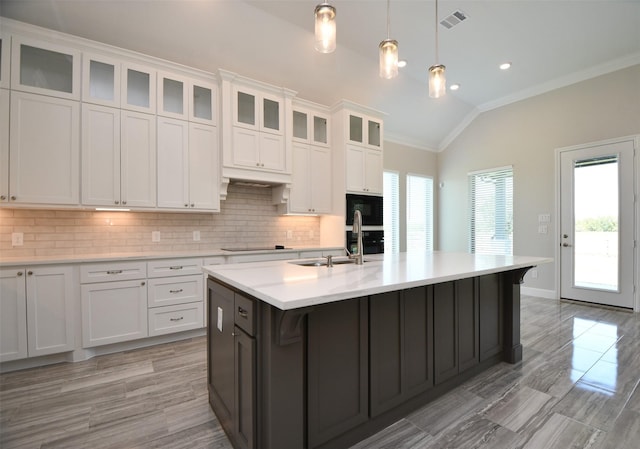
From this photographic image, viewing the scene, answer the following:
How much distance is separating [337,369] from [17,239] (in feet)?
10.6

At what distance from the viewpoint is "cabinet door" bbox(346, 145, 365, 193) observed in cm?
442

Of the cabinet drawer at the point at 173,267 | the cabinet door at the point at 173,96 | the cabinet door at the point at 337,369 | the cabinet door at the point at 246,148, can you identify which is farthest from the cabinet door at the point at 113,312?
the cabinet door at the point at 337,369

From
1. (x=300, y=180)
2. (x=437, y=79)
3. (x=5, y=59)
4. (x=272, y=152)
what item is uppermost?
(x=5, y=59)

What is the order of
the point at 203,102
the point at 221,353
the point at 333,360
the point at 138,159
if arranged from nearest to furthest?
1. the point at 333,360
2. the point at 221,353
3. the point at 138,159
4. the point at 203,102

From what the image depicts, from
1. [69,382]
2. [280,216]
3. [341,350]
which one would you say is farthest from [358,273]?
[280,216]

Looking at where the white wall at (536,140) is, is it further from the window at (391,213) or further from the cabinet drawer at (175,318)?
the cabinet drawer at (175,318)

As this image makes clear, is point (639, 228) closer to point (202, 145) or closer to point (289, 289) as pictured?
point (289, 289)

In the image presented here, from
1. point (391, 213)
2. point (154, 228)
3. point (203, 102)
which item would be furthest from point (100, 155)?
point (391, 213)

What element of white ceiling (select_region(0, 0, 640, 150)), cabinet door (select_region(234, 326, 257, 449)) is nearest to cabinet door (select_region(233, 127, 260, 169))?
white ceiling (select_region(0, 0, 640, 150))

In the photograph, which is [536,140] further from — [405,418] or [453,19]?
[405,418]

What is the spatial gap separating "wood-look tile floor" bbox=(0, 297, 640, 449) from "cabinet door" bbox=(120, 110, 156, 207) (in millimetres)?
1537

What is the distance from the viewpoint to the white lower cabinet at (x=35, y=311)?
94.7 inches

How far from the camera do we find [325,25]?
1807 millimetres

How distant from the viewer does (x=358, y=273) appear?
173 cm
